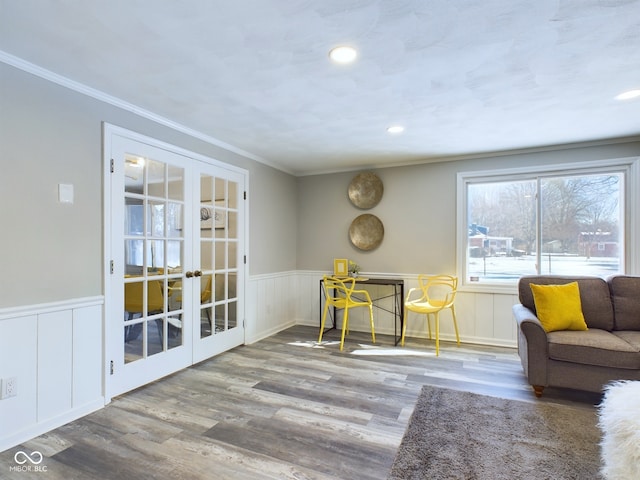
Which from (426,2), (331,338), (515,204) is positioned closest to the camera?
(426,2)

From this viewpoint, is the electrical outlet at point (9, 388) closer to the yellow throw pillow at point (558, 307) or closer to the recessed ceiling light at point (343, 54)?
the recessed ceiling light at point (343, 54)

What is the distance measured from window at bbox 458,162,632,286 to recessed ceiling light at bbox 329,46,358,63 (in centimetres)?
272

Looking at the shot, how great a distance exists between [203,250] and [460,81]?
2696 millimetres

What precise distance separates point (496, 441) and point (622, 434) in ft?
2.46

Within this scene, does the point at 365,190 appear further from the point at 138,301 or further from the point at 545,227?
the point at 138,301

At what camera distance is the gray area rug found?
176cm

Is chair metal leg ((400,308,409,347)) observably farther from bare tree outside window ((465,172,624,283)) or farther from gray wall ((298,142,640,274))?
bare tree outside window ((465,172,624,283))

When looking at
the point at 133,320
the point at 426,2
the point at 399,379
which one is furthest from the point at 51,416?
the point at 426,2

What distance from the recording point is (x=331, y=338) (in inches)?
169

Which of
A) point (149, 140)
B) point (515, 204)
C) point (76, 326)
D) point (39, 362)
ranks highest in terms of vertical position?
point (149, 140)

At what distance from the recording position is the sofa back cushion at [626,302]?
286 cm

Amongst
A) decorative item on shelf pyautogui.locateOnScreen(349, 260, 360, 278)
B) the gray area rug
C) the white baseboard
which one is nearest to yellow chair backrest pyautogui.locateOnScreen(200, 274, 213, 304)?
the white baseboard

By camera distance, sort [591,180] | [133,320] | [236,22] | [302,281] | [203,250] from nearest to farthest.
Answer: [236,22] < [133,320] < [203,250] < [591,180] < [302,281]

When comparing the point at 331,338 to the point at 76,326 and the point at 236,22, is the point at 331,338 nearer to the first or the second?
the point at 76,326
